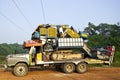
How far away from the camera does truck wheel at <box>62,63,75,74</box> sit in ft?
59.0

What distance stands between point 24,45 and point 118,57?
45.2 feet

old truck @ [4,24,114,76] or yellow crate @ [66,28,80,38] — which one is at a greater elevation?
yellow crate @ [66,28,80,38]

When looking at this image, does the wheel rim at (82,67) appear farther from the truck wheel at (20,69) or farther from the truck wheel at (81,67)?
the truck wheel at (20,69)

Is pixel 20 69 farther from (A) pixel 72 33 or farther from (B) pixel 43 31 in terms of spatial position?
(A) pixel 72 33

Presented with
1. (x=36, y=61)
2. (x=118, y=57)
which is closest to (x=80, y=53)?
(x=36, y=61)

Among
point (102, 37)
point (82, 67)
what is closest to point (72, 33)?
point (82, 67)

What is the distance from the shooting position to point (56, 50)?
18.2 m

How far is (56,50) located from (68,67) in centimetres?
153

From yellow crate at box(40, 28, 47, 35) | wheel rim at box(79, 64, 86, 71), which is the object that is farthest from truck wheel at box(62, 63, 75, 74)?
yellow crate at box(40, 28, 47, 35)

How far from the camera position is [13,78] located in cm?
1589

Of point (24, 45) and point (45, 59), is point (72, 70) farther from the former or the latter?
point (24, 45)

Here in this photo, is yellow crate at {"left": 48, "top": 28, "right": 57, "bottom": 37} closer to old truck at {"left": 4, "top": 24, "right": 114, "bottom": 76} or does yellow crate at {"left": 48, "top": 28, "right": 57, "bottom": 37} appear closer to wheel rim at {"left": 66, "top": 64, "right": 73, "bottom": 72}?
old truck at {"left": 4, "top": 24, "right": 114, "bottom": 76}

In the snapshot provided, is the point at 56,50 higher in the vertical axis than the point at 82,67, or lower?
higher

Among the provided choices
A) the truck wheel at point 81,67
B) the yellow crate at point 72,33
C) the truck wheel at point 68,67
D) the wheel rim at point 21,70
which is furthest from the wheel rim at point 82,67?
the wheel rim at point 21,70
